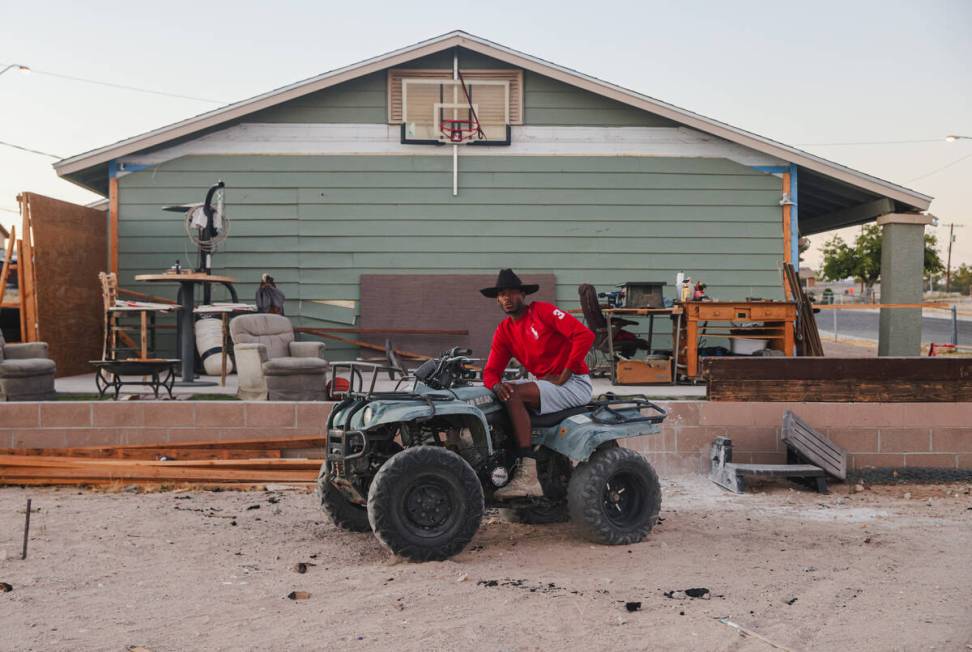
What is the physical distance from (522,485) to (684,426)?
184 cm

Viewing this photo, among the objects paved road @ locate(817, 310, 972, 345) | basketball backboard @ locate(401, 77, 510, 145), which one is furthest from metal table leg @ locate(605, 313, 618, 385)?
paved road @ locate(817, 310, 972, 345)

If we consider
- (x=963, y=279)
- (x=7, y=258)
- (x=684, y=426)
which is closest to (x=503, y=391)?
(x=684, y=426)

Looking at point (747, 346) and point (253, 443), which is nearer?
point (253, 443)

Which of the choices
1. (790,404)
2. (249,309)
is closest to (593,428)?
(790,404)

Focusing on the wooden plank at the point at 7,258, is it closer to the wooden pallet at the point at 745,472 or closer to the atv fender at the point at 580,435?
the atv fender at the point at 580,435

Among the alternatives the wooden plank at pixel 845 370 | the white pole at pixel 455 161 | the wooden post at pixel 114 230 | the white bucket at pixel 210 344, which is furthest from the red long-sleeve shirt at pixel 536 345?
the wooden post at pixel 114 230

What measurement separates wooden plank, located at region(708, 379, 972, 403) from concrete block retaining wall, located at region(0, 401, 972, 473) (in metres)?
0.08

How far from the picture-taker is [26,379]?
8.78 metres

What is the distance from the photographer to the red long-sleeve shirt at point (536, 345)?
237 inches

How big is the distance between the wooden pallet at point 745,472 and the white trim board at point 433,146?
6227 millimetres

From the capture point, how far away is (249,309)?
11.5 metres

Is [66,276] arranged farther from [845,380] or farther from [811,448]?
[845,380]

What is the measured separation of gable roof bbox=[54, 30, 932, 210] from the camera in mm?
12703

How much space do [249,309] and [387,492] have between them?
22.3 ft
